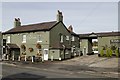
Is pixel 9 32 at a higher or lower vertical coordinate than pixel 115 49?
higher

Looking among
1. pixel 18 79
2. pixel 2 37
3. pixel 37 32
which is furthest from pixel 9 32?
pixel 18 79

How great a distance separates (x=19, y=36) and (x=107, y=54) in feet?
59.8

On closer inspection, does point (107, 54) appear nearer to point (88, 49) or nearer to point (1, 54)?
point (88, 49)

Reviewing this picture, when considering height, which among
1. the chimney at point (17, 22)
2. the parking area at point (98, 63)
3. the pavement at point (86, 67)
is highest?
the chimney at point (17, 22)

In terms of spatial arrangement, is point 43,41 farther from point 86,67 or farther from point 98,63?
point 86,67

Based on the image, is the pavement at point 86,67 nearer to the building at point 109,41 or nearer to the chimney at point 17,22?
the building at point 109,41

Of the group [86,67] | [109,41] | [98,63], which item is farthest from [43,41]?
[109,41]

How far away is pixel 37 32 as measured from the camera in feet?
132

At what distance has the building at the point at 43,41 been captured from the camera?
38656mm

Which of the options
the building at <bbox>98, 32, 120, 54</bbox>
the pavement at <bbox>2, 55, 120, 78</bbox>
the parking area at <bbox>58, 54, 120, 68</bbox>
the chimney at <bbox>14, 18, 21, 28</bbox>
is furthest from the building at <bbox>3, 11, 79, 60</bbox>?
the building at <bbox>98, 32, 120, 54</bbox>

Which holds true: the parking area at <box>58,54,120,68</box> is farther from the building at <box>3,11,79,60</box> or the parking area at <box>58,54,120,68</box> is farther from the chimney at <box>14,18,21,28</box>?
the chimney at <box>14,18,21,28</box>

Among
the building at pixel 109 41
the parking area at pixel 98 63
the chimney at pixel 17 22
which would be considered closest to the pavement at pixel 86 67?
the parking area at pixel 98 63

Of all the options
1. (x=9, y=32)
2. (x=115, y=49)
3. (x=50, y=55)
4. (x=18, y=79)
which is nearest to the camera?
(x=18, y=79)

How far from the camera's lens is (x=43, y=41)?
39344mm
